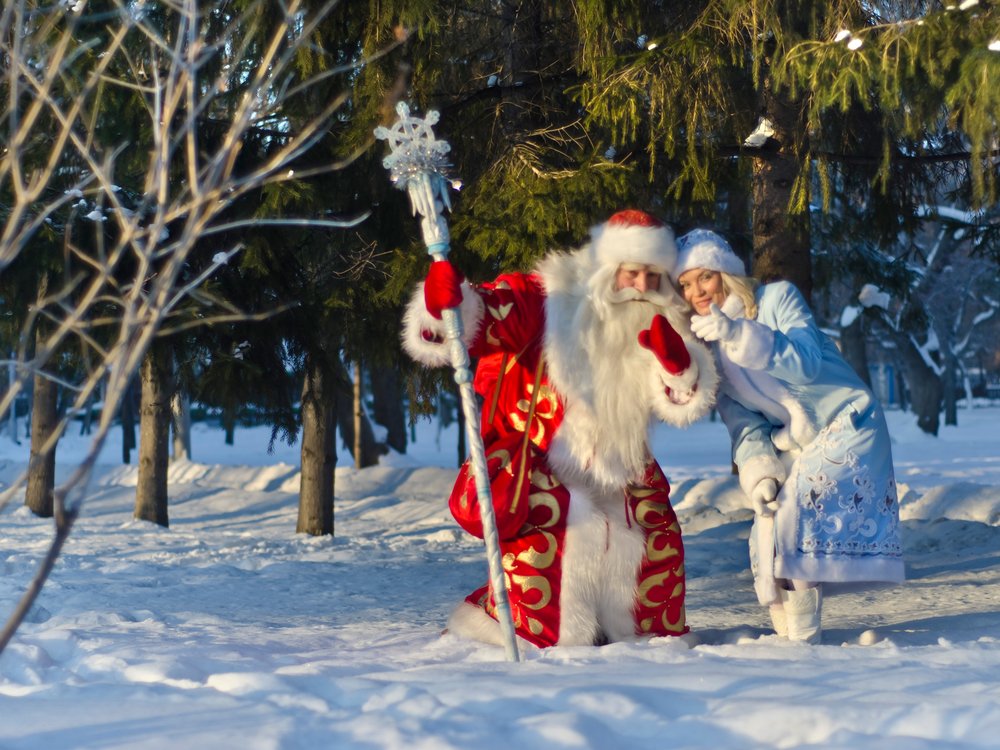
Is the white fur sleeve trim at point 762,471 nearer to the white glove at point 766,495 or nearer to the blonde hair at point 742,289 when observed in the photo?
the white glove at point 766,495

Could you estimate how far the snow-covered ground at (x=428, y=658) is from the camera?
9.14 ft

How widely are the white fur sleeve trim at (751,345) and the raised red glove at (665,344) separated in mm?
177

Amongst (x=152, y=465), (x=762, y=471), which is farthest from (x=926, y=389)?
(x=762, y=471)

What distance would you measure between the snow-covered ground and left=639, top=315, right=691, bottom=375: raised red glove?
3.48 feet

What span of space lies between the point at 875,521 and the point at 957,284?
1191 inches

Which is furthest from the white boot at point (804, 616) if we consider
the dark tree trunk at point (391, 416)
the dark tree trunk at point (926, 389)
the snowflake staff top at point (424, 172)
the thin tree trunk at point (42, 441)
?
the dark tree trunk at point (926, 389)

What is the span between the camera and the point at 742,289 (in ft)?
15.0

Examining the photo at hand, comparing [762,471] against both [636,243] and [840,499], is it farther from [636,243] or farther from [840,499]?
[636,243]

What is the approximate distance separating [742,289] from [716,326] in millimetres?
512

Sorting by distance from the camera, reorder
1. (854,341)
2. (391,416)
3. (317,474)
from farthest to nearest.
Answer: (854,341) < (391,416) < (317,474)

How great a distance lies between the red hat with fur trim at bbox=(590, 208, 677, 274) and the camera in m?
4.46

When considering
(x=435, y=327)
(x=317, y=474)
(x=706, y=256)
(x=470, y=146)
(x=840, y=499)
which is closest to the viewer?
(x=435, y=327)

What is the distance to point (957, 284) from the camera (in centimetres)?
3212

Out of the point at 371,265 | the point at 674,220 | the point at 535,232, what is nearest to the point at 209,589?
the point at 371,265
